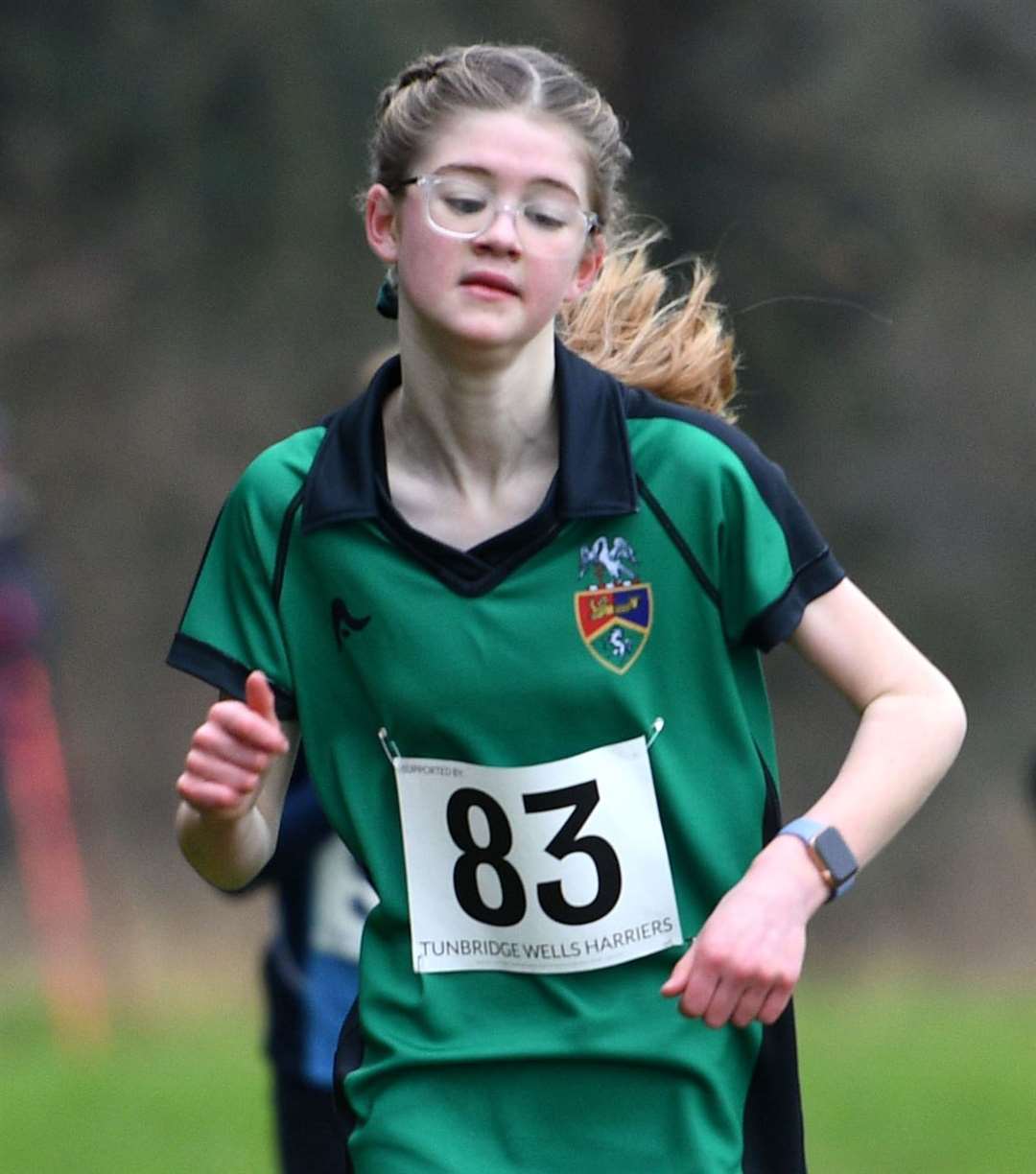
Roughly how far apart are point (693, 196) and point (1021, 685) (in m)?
3.53

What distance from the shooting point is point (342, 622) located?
3.42m

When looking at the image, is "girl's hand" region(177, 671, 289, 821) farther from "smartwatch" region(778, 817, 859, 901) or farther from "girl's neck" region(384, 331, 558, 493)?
"smartwatch" region(778, 817, 859, 901)

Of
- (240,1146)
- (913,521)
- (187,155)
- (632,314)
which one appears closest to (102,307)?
(187,155)

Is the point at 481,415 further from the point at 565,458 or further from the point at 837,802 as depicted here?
the point at 837,802

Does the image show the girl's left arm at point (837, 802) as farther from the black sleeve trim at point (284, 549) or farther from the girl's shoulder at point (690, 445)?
the black sleeve trim at point (284, 549)

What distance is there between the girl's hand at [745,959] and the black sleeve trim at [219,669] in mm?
700

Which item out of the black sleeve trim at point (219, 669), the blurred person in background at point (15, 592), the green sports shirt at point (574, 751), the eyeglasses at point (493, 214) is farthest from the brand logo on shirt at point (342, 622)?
the blurred person in background at point (15, 592)

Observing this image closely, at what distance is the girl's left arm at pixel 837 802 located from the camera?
297 cm

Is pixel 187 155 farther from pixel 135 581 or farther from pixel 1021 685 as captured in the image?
pixel 1021 685

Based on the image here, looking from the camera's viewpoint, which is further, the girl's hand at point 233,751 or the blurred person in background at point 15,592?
the blurred person in background at point 15,592

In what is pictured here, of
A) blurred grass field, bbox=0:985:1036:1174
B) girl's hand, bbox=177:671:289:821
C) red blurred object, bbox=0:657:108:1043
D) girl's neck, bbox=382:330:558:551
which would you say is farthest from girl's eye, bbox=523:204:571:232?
red blurred object, bbox=0:657:108:1043

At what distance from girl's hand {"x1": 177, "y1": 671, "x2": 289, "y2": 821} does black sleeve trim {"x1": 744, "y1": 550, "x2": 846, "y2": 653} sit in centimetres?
60

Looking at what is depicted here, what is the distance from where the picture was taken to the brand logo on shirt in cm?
340

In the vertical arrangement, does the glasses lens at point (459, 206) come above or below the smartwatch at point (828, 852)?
above
